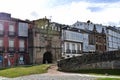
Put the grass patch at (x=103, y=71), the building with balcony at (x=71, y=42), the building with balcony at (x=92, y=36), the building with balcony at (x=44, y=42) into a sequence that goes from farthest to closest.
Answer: the building with balcony at (x=92, y=36), the building with balcony at (x=71, y=42), the building with balcony at (x=44, y=42), the grass patch at (x=103, y=71)

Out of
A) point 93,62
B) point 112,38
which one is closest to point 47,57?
point 93,62

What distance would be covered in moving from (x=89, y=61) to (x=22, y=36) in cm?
2617

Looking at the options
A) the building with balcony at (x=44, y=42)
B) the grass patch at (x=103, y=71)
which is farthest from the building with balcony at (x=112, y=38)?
the grass patch at (x=103, y=71)

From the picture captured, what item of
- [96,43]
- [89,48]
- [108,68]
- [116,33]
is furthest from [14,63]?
[116,33]

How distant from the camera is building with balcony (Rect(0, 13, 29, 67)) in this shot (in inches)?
2516

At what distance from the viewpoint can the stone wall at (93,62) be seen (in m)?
45.0

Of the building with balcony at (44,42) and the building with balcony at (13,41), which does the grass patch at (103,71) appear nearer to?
the building with balcony at (13,41)

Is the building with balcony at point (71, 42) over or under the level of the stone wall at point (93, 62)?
over

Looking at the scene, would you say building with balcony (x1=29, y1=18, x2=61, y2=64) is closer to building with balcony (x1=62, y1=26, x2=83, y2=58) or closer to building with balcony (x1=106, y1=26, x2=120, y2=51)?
building with balcony (x1=62, y1=26, x2=83, y2=58)

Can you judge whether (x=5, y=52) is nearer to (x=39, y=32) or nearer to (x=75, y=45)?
(x=39, y=32)

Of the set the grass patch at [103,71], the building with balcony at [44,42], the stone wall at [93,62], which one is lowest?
the grass patch at [103,71]

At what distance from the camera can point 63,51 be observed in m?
79.2

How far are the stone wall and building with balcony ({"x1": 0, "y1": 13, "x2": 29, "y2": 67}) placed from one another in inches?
730

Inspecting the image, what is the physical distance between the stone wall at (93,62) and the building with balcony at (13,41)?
18.5 meters
